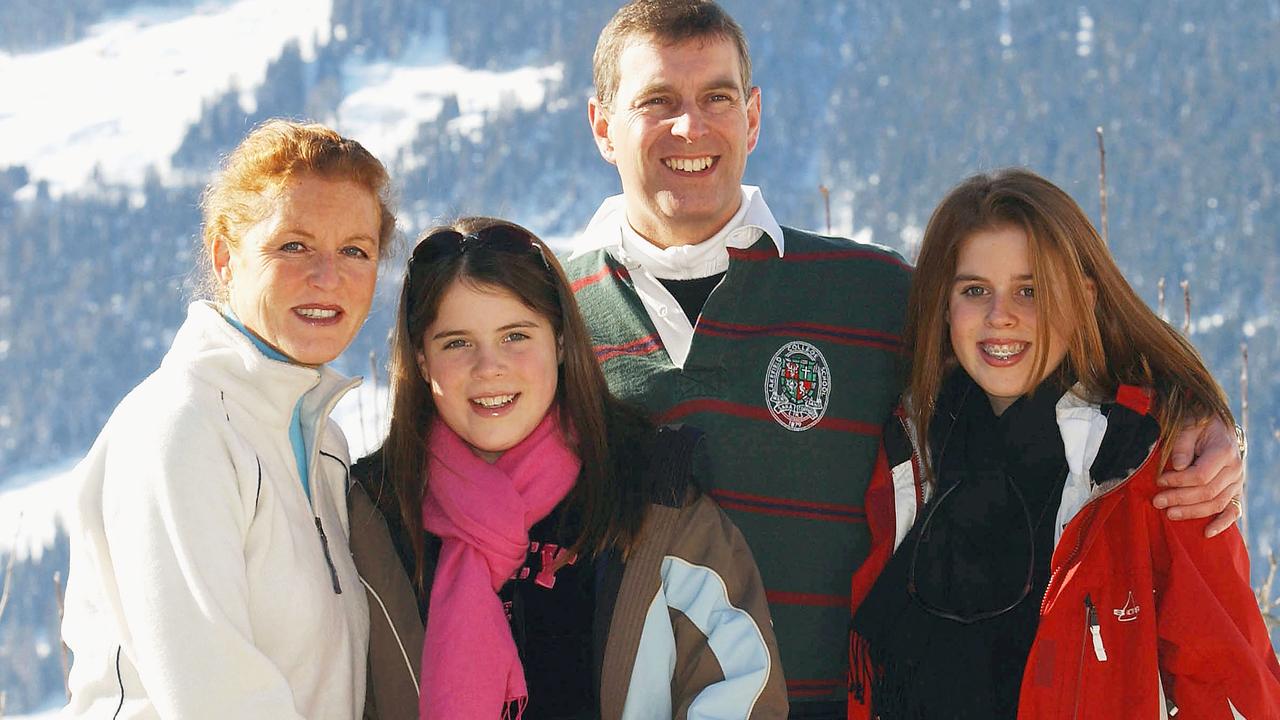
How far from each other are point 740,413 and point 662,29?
0.86 meters

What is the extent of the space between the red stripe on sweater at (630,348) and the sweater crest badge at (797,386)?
0.82 ft

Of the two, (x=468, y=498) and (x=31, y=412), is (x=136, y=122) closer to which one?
(x=31, y=412)

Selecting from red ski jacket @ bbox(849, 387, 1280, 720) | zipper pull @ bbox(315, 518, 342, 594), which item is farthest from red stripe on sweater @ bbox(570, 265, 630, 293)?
red ski jacket @ bbox(849, 387, 1280, 720)

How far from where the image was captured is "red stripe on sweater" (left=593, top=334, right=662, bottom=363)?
2.87 metres

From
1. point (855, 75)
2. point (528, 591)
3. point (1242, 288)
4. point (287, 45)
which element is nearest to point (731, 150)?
point (528, 591)

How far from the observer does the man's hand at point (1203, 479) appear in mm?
2461

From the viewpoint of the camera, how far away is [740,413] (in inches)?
109

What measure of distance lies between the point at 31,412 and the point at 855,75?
268 feet

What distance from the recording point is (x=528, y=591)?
2.51 metres

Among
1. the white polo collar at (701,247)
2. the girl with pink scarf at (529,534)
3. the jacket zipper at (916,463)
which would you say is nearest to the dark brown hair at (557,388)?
the girl with pink scarf at (529,534)

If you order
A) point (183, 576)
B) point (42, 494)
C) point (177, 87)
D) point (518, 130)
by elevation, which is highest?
point (177, 87)

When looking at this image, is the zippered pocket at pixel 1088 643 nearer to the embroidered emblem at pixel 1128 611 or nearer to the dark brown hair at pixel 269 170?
the embroidered emblem at pixel 1128 611

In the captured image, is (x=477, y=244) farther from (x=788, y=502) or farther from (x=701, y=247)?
(x=788, y=502)

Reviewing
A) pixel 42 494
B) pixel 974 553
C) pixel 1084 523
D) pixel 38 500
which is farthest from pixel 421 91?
pixel 1084 523
